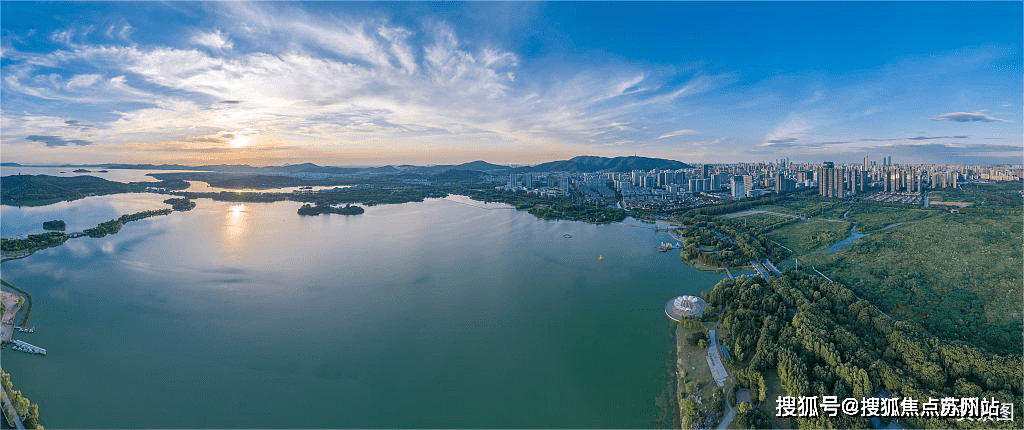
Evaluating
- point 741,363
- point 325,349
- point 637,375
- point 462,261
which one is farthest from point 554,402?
point 462,261

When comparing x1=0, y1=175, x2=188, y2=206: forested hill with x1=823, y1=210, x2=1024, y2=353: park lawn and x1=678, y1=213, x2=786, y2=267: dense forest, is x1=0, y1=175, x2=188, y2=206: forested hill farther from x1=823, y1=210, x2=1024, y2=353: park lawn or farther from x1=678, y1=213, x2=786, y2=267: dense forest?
x1=823, y1=210, x2=1024, y2=353: park lawn

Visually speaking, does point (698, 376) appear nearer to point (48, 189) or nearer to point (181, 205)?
point (181, 205)

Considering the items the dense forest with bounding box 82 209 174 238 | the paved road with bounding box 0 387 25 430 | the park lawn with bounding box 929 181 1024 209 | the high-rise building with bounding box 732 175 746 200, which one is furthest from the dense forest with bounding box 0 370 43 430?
the park lawn with bounding box 929 181 1024 209

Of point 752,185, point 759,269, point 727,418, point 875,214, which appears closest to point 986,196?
point 875,214

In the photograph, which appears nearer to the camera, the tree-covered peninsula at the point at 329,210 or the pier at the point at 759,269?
→ the pier at the point at 759,269

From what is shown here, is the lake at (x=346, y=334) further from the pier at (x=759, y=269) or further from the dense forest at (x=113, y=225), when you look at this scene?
the dense forest at (x=113, y=225)

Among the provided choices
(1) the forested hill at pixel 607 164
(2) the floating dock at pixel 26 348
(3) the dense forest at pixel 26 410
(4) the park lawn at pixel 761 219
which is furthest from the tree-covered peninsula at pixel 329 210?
(1) the forested hill at pixel 607 164

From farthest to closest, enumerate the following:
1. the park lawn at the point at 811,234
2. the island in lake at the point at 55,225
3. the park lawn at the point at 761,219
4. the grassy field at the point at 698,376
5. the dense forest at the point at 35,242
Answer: the park lawn at the point at 761,219 → the island in lake at the point at 55,225 → the park lawn at the point at 811,234 → the dense forest at the point at 35,242 → the grassy field at the point at 698,376
